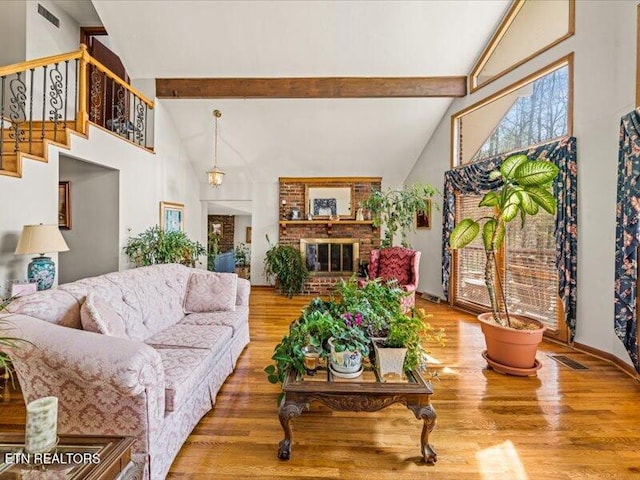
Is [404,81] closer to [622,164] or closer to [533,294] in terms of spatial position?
[622,164]

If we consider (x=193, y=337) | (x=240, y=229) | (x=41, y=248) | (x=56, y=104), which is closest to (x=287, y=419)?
(x=193, y=337)

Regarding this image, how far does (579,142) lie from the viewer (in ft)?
10.7

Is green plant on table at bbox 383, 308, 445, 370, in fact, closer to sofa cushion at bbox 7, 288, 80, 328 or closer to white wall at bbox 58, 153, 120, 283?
sofa cushion at bbox 7, 288, 80, 328

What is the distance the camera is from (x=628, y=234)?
2609 millimetres

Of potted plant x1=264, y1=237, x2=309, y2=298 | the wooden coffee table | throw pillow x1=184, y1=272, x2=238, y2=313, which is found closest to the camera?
the wooden coffee table

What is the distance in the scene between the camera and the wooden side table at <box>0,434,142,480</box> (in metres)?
0.98

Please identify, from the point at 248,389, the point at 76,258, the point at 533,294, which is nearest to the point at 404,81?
the point at 533,294

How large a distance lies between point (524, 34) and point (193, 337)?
5049mm

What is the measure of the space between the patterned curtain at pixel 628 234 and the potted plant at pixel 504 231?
617mm

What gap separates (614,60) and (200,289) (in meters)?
4.53

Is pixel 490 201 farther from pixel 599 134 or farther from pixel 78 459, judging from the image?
pixel 78 459

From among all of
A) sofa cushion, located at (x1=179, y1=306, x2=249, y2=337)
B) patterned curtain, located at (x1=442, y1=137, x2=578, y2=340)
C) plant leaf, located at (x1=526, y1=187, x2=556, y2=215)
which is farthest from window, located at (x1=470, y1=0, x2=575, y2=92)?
sofa cushion, located at (x1=179, y1=306, x2=249, y2=337)

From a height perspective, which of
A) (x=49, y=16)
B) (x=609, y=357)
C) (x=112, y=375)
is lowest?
(x=609, y=357)

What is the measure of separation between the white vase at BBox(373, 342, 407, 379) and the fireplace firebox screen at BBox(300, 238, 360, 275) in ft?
15.4
